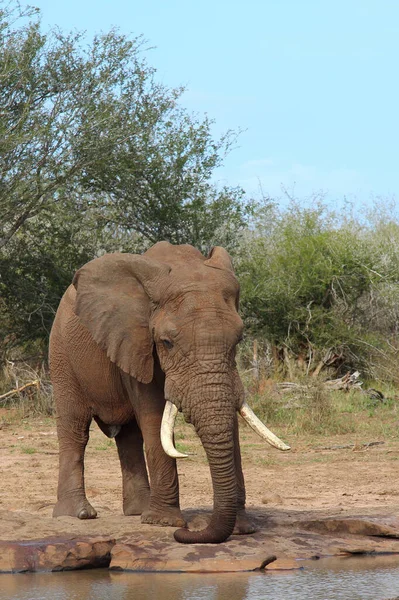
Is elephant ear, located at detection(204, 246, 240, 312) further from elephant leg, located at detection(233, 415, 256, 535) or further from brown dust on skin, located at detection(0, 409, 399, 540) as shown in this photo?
brown dust on skin, located at detection(0, 409, 399, 540)

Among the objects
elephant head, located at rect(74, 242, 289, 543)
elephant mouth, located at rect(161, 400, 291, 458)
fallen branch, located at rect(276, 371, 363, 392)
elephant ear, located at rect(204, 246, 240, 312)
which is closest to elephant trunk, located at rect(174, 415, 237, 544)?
elephant head, located at rect(74, 242, 289, 543)

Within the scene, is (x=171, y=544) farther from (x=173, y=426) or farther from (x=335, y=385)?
(x=335, y=385)

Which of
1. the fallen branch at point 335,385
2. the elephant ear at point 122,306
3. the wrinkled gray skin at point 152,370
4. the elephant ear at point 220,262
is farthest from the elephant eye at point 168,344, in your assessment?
the fallen branch at point 335,385

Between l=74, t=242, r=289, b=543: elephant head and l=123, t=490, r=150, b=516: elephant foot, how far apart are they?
1201mm

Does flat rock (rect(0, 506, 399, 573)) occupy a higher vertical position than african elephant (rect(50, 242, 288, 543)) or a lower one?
lower

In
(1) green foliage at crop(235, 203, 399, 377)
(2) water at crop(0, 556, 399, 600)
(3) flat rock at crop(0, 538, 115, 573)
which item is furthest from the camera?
(1) green foliage at crop(235, 203, 399, 377)

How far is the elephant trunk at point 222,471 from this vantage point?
570cm

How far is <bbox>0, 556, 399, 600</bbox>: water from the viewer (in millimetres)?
5426

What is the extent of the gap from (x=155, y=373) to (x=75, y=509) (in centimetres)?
147

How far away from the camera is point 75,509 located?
7188 millimetres

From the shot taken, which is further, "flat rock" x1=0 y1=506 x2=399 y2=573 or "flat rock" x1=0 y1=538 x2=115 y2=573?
"flat rock" x1=0 y1=538 x2=115 y2=573

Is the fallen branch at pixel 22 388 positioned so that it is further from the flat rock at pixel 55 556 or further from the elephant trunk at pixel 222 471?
the elephant trunk at pixel 222 471

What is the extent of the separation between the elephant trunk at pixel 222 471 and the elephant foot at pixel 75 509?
145 centimetres

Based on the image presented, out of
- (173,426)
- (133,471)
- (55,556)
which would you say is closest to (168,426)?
(173,426)
